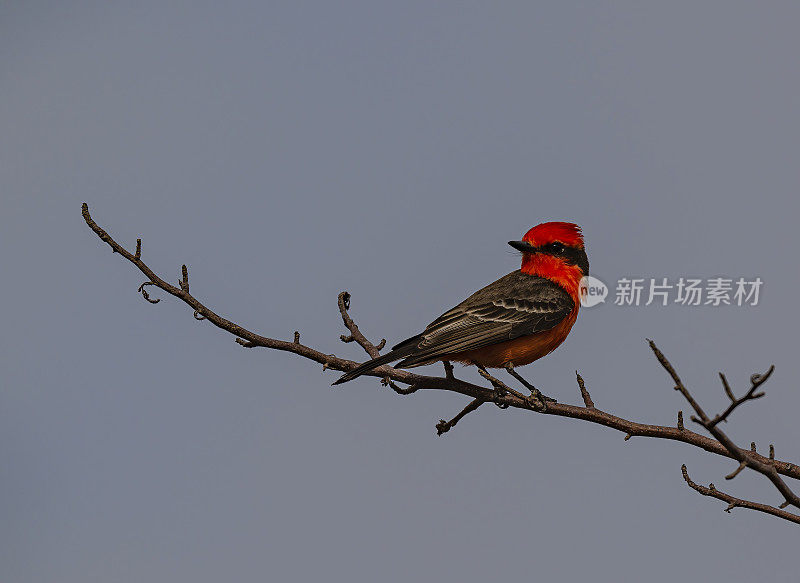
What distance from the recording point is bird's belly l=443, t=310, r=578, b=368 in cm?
949

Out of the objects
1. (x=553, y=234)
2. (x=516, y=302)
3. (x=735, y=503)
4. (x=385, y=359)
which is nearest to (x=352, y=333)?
(x=385, y=359)

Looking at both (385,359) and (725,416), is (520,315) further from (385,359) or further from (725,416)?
(725,416)

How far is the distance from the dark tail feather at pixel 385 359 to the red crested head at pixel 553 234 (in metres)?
2.47

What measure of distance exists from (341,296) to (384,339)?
2.58 feet

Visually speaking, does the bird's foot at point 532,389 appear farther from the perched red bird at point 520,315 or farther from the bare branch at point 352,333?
the bare branch at point 352,333

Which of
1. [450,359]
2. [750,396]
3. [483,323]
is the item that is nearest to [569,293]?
[483,323]

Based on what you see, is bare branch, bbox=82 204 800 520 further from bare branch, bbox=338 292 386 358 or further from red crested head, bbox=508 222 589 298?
red crested head, bbox=508 222 589 298

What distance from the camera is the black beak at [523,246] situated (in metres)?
10.3

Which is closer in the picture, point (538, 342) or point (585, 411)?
point (585, 411)

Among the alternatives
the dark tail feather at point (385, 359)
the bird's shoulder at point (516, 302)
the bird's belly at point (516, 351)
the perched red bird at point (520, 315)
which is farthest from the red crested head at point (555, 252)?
the dark tail feather at point (385, 359)

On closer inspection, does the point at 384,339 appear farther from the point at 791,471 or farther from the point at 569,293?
the point at 791,471

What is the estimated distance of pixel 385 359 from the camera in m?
7.97

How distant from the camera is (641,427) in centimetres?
698

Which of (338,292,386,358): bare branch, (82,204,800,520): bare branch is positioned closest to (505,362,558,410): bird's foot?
(82,204,800,520): bare branch
